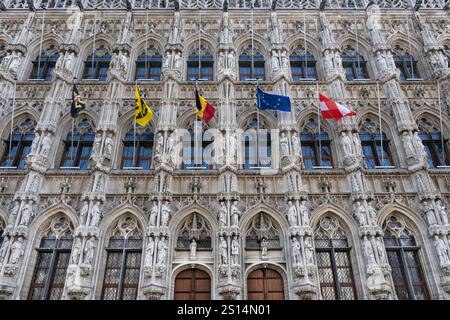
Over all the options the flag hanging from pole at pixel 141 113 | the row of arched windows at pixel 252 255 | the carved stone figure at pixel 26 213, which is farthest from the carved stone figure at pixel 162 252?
the carved stone figure at pixel 26 213

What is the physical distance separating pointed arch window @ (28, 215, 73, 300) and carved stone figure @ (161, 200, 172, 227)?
386cm

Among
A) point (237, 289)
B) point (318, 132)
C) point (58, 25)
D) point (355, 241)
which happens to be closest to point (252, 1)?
point (318, 132)

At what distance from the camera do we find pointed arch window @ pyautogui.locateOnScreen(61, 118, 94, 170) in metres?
17.7

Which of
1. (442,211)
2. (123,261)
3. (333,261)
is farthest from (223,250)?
(442,211)

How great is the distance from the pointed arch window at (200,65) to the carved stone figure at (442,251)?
12629 mm

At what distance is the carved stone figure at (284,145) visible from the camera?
16844 mm

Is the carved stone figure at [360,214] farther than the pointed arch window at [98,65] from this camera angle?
No

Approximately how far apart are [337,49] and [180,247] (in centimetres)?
1287

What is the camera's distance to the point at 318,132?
1845 cm

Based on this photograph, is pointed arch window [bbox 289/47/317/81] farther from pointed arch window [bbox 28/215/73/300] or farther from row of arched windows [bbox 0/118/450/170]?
pointed arch window [bbox 28/215/73/300]

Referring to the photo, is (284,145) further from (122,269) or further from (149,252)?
(122,269)

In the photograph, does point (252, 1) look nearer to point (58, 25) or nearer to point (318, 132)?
point (318, 132)

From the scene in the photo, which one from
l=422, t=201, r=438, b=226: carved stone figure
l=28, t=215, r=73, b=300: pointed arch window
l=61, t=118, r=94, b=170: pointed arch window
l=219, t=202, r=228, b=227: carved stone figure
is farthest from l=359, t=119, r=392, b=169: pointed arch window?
l=28, t=215, r=73, b=300: pointed arch window

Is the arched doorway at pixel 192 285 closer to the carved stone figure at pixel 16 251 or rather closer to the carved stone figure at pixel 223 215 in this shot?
the carved stone figure at pixel 223 215
